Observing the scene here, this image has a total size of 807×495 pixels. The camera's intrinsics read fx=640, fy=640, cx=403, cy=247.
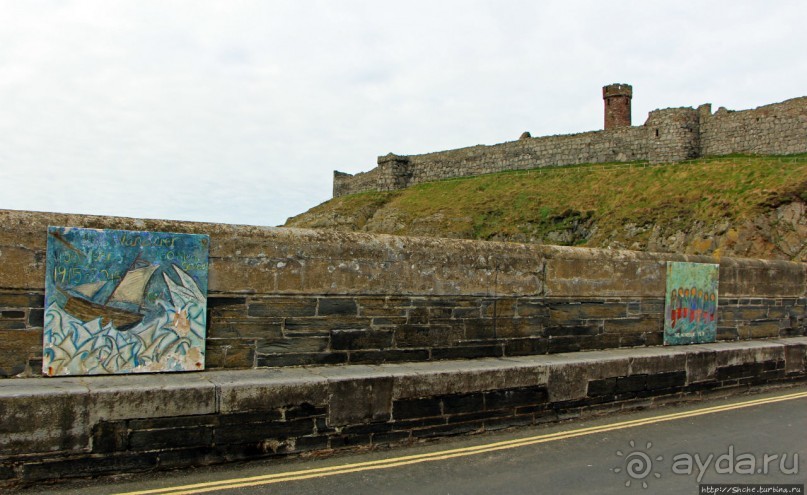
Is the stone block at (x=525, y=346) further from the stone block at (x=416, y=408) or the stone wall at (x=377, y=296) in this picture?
the stone block at (x=416, y=408)

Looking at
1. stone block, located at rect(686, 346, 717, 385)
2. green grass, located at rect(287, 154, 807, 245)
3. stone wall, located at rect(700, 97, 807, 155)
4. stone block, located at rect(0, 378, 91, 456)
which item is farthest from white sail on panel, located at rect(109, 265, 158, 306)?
stone wall, located at rect(700, 97, 807, 155)

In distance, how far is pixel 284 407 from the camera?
5.43 metres

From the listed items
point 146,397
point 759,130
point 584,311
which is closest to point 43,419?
point 146,397

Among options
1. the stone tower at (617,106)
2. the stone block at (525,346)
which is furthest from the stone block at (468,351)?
the stone tower at (617,106)

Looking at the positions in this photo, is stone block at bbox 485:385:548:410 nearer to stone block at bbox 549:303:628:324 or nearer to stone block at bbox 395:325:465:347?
stone block at bbox 395:325:465:347

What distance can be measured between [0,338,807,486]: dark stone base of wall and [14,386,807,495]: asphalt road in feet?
0.49

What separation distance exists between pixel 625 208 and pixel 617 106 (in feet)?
45.9

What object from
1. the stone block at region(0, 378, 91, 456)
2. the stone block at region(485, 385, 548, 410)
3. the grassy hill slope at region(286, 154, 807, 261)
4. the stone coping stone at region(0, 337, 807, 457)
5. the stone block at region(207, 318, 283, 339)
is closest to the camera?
the stone block at region(0, 378, 91, 456)

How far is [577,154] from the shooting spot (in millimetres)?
43500

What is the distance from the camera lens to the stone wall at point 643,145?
3425 centimetres

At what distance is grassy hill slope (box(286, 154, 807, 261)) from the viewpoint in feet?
81.6

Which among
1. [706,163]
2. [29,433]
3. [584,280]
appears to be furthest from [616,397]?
[706,163]

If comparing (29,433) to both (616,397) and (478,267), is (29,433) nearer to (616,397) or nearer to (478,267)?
(478,267)

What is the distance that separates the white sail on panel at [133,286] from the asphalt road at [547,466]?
A: 146 cm
